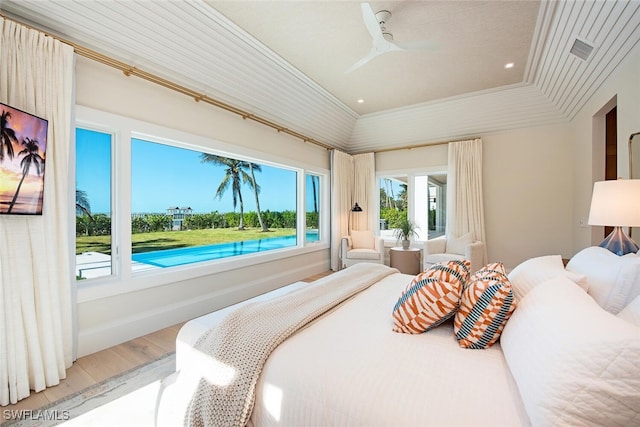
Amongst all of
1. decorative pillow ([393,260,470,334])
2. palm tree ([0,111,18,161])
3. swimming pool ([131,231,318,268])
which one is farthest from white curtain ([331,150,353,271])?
palm tree ([0,111,18,161])

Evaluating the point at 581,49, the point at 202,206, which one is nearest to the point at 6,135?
the point at 202,206

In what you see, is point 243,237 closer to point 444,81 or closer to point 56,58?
point 56,58

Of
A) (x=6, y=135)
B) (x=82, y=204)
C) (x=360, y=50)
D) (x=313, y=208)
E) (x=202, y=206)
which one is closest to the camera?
(x=6, y=135)

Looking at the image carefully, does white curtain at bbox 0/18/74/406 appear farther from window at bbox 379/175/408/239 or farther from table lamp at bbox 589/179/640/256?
window at bbox 379/175/408/239

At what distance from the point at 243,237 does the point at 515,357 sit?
151 inches

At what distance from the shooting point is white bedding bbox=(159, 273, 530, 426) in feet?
2.84

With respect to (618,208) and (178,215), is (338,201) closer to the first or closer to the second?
(178,215)

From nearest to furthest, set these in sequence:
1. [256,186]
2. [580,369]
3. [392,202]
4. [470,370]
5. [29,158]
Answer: [580,369]
[470,370]
[29,158]
[256,186]
[392,202]

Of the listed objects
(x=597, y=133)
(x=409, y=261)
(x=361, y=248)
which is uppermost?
(x=597, y=133)

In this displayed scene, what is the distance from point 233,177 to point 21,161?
2467 mm

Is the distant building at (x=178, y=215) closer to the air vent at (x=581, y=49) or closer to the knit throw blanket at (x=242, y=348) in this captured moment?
the knit throw blanket at (x=242, y=348)

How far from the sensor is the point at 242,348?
1.19 meters

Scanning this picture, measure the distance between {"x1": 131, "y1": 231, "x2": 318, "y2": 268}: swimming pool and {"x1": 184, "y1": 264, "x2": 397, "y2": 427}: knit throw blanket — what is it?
2047mm

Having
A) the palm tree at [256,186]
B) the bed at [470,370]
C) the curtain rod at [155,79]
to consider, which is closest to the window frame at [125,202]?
the curtain rod at [155,79]
